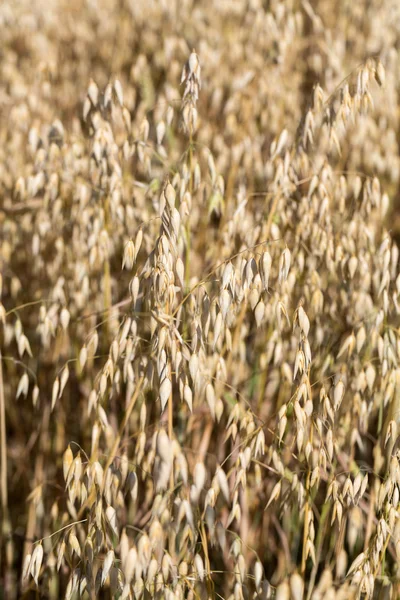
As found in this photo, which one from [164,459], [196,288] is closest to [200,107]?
[196,288]

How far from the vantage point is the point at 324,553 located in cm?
154

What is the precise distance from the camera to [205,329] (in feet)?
3.42

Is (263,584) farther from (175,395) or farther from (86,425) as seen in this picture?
(86,425)

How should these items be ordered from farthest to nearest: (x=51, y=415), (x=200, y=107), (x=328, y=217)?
(x=200, y=107)
(x=51, y=415)
(x=328, y=217)

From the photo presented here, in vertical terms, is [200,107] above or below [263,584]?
above

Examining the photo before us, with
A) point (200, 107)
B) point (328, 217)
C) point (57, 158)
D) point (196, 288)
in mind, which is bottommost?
point (196, 288)

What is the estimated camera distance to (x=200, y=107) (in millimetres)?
2406

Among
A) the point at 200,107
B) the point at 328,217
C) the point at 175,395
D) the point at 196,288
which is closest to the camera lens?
the point at 196,288

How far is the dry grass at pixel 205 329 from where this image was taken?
1024 millimetres

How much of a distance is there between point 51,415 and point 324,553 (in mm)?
860

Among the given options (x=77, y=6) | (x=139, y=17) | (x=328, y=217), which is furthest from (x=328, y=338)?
(x=77, y=6)

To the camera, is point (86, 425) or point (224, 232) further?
point (86, 425)

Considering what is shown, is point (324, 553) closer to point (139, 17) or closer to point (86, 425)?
point (86, 425)

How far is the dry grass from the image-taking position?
1024 mm
